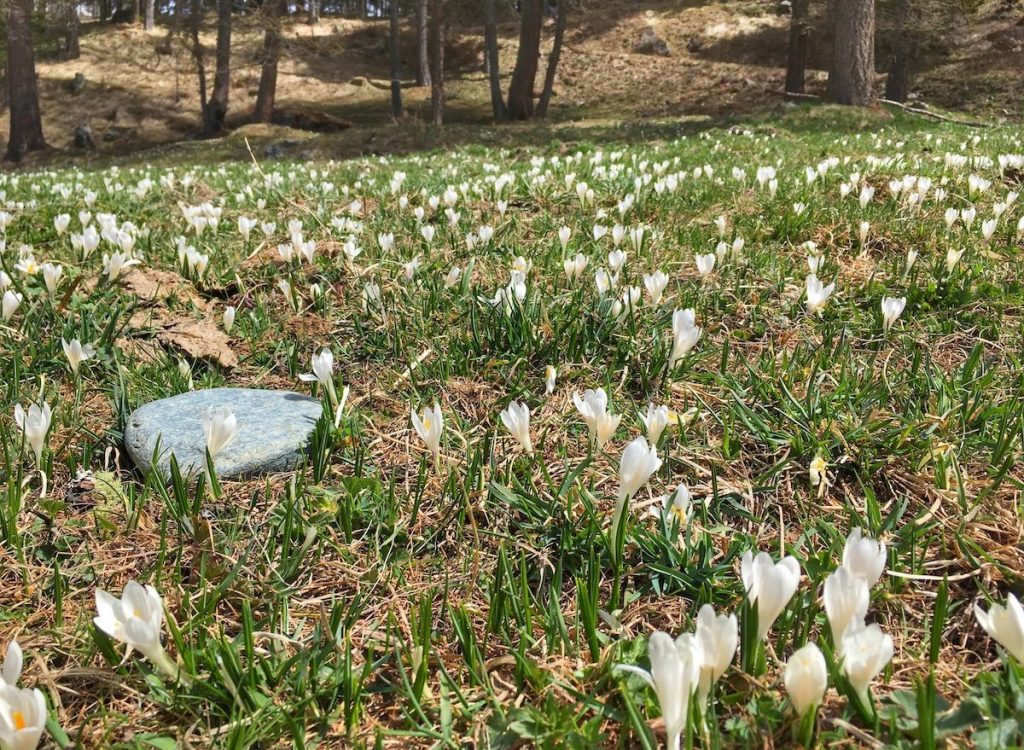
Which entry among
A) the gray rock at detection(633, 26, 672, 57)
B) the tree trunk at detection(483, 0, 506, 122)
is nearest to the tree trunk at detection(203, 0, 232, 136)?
the tree trunk at detection(483, 0, 506, 122)

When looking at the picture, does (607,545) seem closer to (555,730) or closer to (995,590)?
(555,730)

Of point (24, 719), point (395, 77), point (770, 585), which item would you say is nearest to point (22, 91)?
point (395, 77)

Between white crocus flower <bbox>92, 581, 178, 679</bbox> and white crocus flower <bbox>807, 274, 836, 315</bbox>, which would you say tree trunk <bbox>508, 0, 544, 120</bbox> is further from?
white crocus flower <bbox>92, 581, 178, 679</bbox>

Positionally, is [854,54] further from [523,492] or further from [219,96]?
[219,96]

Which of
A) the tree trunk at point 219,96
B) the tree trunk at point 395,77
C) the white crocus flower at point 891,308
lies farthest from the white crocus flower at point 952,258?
the tree trunk at point 219,96

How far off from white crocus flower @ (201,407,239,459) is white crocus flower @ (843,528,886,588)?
138cm

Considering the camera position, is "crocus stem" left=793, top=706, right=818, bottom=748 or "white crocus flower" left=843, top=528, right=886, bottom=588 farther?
"white crocus flower" left=843, top=528, right=886, bottom=588

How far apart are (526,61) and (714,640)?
23939mm

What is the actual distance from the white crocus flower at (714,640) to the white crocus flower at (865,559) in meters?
0.30

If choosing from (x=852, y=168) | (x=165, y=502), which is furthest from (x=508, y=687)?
(x=852, y=168)

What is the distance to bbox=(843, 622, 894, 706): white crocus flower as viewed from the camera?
117cm

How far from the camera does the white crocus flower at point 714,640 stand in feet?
3.94

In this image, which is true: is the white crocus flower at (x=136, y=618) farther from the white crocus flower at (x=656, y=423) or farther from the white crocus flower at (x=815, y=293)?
the white crocus flower at (x=815, y=293)

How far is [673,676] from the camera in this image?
1.12 m
